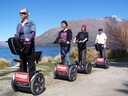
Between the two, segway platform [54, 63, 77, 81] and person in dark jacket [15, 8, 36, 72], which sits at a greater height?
person in dark jacket [15, 8, 36, 72]

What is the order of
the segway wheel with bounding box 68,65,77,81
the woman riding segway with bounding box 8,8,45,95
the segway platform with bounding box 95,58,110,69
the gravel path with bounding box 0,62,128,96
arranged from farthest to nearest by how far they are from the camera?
the segway platform with bounding box 95,58,110,69 < the segway wheel with bounding box 68,65,77,81 < the gravel path with bounding box 0,62,128,96 < the woman riding segway with bounding box 8,8,45,95

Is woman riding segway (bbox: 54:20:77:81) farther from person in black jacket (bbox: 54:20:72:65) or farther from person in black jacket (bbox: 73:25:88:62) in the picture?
person in black jacket (bbox: 73:25:88:62)

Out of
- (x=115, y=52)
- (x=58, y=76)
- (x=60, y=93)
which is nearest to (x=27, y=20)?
(x=60, y=93)

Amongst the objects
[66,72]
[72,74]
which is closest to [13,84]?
[66,72]

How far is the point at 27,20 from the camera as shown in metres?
7.99

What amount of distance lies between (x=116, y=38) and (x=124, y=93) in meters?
18.5

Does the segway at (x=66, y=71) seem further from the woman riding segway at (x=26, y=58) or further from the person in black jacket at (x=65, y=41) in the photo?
the woman riding segway at (x=26, y=58)

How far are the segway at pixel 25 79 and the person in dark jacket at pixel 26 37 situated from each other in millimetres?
163

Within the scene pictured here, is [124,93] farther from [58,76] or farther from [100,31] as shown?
[100,31]

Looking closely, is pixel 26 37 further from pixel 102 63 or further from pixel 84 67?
pixel 102 63

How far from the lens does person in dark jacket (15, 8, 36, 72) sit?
7.77m

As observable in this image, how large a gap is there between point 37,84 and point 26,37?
1.27m

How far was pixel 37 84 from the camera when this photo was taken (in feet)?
26.1

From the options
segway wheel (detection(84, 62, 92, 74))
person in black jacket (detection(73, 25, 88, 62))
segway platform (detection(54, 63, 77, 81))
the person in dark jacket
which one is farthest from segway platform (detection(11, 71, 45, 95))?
person in black jacket (detection(73, 25, 88, 62))
